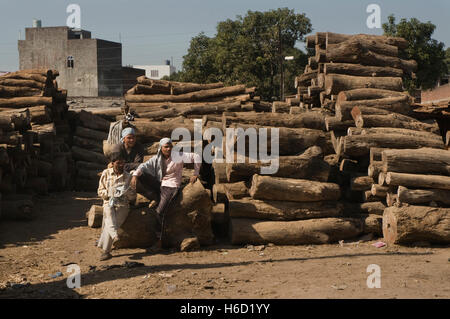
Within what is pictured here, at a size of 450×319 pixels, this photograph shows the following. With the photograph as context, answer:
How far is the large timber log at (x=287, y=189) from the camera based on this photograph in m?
8.95

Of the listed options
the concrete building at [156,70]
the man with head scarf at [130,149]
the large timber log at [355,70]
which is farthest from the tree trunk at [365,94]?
the concrete building at [156,70]

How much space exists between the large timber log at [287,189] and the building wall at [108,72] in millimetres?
39477

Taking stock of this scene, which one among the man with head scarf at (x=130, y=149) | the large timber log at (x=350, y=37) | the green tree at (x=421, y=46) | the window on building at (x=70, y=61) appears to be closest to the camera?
the man with head scarf at (x=130, y=149)

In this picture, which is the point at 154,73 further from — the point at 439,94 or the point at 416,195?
the point at 416,195

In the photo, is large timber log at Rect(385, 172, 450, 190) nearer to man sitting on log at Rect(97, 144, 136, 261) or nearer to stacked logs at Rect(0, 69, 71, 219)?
man sitting on log at Rect(97, 144, 136, 261)

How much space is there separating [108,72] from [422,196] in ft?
135

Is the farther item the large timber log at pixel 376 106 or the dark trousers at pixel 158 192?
the large timber log at pixel 376 106

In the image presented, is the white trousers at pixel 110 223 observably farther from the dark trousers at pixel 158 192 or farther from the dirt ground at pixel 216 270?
the dark trousers at pixel 158 192

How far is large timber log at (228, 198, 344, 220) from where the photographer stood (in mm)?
8961

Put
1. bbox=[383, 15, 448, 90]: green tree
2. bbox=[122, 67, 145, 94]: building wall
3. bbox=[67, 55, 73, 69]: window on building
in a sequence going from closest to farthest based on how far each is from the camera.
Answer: bbox=[383, 15, 448, 90]: green tree < bbox=[67, 55, 73, 69]: window on building < bbox=[122, 67, 145, 94]: building wall

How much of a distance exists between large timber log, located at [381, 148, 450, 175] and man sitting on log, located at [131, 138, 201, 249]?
9.97ft

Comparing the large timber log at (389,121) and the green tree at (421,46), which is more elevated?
the green tree at (421,46)

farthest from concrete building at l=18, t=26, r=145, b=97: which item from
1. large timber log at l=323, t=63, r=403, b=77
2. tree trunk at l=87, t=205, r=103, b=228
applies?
tree trunk at l=87, t=205, r=103, b=228

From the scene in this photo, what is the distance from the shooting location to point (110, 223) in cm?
817
